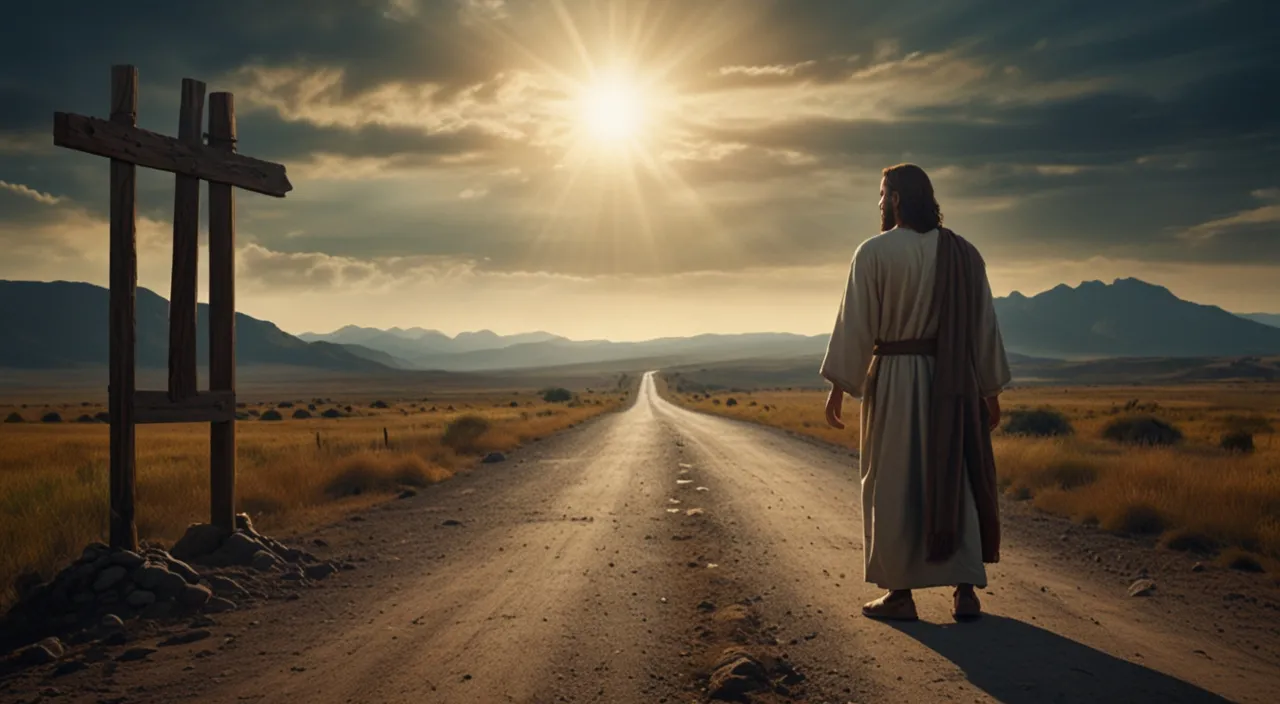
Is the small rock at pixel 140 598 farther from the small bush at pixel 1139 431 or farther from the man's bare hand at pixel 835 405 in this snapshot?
the small bush at pixel 1139 431

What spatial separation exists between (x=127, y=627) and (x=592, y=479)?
1112cm

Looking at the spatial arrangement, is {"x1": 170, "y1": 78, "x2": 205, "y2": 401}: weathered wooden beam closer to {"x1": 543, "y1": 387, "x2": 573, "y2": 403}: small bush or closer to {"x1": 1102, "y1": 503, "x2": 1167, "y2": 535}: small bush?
{"x1": 1102, "y1": 503, "x2": 1167, "y2": 535}: small bush

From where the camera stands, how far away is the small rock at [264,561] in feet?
27.7

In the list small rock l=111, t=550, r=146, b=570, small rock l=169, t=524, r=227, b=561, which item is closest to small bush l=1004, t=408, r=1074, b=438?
small rock l=169, t=524, r=227, b=561

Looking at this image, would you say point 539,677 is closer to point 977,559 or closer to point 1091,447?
point 977,559

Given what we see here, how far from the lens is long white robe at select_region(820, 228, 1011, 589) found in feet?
Result: 18.3

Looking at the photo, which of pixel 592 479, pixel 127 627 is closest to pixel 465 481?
pixel 592 479

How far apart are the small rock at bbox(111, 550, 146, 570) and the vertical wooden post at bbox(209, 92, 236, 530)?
160 centimetres

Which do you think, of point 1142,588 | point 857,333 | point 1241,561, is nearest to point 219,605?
point 857,333

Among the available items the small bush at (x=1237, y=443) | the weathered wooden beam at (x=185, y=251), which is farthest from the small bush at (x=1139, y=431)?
the weathered wooden beam at (x=185, y=251)

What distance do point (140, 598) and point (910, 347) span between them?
628 centimetres

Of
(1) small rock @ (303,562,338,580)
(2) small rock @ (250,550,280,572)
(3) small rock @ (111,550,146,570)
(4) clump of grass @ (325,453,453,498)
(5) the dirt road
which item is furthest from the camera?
(4) clump of grass @ (325,453,453,498)

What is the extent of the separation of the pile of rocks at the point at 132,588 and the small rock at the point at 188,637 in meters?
0.63

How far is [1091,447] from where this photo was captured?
2320cm
